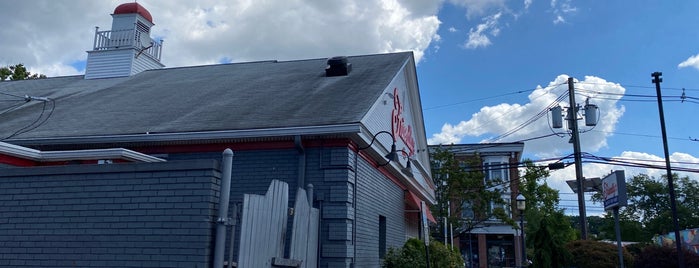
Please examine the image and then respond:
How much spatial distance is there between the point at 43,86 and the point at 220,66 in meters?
6.03

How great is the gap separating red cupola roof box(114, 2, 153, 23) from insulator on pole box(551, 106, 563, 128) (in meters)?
16.7

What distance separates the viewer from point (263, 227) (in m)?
6.00

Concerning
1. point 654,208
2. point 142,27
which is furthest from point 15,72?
point 654,208

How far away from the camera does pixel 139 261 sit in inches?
226

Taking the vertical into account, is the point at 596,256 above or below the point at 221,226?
below

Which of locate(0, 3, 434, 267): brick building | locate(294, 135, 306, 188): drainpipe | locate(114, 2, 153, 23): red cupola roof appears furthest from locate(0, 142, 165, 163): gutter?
locate(114, 2, 153, 23): red cupola roof

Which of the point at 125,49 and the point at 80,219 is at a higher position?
the point at 125,49

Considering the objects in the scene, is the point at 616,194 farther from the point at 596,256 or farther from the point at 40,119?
the point at 40,119

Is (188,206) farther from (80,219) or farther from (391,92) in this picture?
(391,92)

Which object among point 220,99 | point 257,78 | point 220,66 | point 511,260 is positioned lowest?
point 511,260

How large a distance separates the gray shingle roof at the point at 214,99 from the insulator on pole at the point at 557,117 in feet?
35.1

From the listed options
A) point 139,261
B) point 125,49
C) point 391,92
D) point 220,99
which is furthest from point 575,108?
point 139,261

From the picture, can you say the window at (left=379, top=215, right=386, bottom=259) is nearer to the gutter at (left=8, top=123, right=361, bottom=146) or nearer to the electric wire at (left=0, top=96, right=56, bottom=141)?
the gutter at (left=8, top=123, right=361, bottom=146)

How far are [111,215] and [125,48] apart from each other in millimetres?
13697
